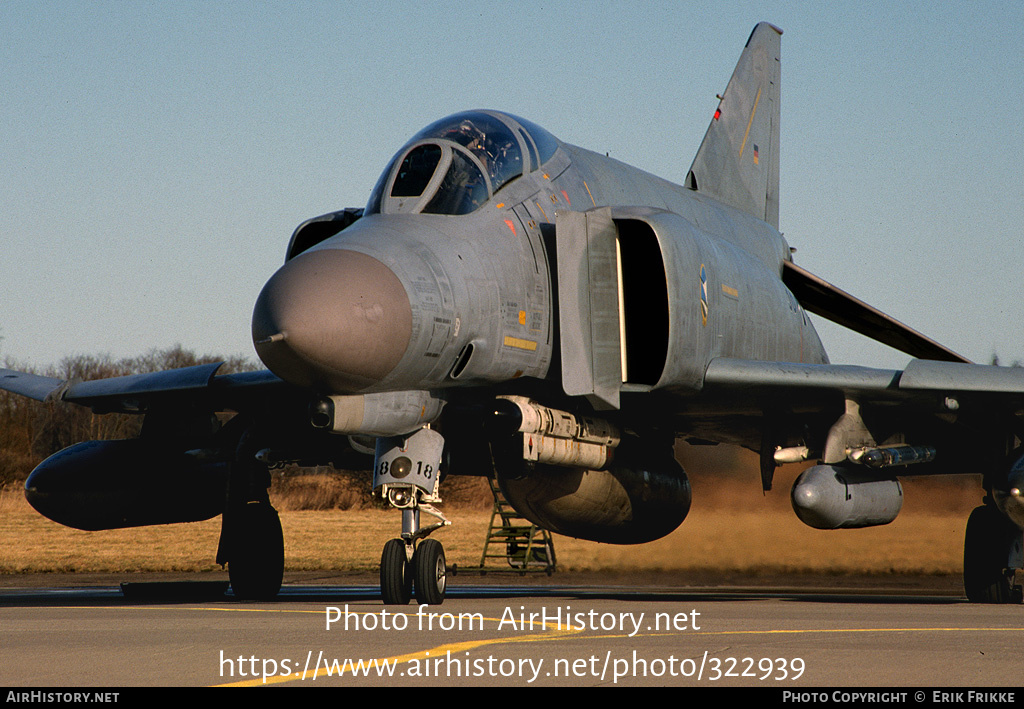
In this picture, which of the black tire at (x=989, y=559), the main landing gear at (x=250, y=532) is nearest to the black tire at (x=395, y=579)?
the main landing gear at (x=250, y=532)

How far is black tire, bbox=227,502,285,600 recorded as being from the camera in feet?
40.9

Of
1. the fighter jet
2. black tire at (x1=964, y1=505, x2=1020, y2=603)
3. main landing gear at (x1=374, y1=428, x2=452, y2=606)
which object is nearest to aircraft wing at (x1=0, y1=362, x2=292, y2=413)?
the fighter jet

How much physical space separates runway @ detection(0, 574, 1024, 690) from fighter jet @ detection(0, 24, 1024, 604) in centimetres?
159

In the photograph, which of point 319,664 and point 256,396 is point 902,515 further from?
point 319,664

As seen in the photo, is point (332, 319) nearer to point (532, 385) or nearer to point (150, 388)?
point (532, 385)

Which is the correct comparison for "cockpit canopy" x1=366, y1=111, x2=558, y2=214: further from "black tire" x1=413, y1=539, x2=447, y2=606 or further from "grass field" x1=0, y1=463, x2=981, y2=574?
"grass field" x1=0, y1=463, x2=981, y2=574

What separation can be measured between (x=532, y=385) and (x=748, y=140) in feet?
23.9

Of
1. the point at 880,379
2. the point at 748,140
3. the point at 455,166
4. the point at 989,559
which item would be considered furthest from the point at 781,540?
the point at 455,166

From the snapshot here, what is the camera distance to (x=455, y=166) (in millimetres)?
9625

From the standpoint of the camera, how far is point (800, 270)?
14.6 m

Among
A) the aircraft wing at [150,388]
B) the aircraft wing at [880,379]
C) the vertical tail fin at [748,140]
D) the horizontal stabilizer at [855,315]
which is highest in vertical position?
the vertical tail fin at [748,140]

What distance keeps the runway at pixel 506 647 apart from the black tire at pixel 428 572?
16cm

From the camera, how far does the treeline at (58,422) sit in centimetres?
3114

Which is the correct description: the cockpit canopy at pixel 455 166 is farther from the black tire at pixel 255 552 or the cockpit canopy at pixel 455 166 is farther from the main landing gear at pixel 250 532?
the black tire at pixel 255 552
